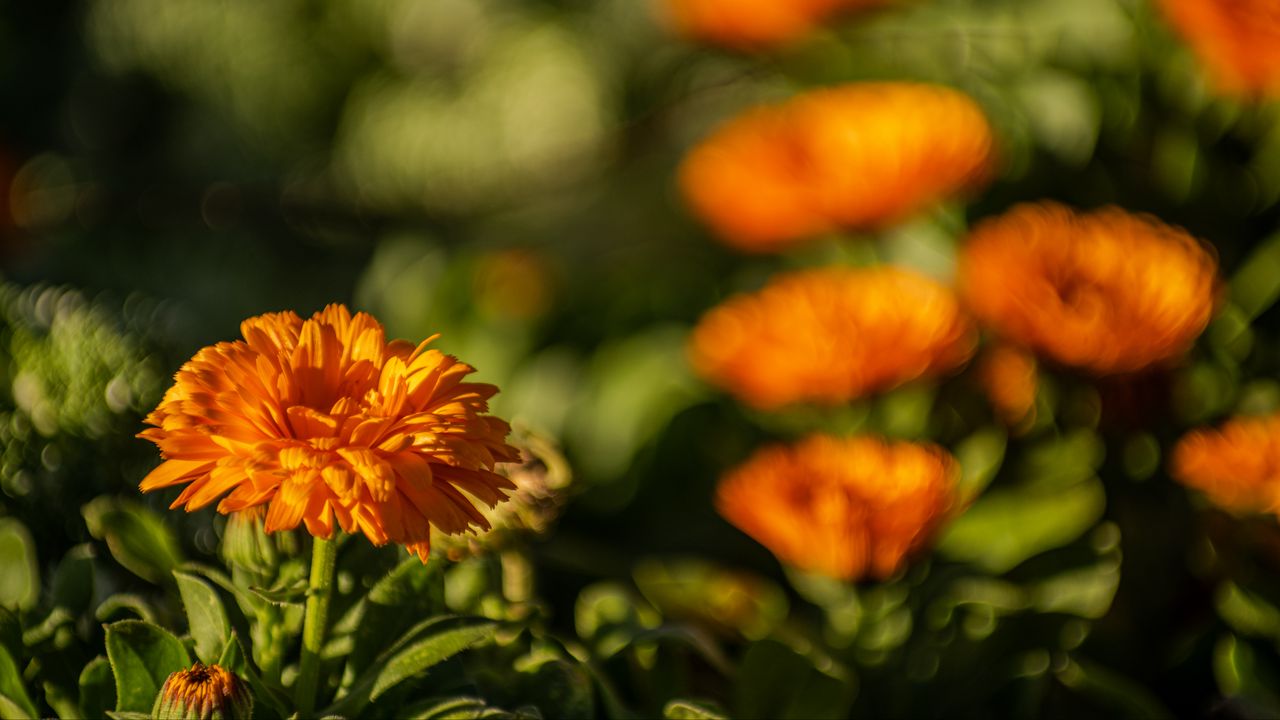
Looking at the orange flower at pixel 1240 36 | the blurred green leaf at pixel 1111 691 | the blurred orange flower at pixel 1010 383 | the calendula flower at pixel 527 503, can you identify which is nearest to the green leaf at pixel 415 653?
the calendula flower at pixel 527 503

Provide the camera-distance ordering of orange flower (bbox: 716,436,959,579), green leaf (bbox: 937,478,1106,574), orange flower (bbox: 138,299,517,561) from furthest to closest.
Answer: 1. green leaf (bbox: 937,478,1106,574)
2. orange flower (bbox: 716,436,959,579)
3. orange flower (bbox: 138,299,517,561)

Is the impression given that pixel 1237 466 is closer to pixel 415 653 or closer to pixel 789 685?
pixel 789 685

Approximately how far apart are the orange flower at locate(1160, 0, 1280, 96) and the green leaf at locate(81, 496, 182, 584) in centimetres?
73

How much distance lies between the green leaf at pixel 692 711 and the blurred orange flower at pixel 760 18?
30.6 inches

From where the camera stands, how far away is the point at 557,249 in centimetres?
151

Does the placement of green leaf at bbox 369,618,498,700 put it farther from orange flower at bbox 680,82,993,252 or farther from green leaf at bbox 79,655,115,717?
orange flower at bbox 680,82,993,252

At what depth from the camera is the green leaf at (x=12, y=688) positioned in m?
0.47

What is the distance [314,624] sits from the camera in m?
0.45

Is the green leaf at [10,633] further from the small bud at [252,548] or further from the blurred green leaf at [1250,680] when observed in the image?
→ the blurred green leaf at [1250,680]

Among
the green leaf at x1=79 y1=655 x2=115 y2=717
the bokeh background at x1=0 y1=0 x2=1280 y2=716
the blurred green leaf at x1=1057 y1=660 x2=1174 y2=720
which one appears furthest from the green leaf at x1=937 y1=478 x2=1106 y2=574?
the green leaf at x1=79 y1=655 x2=115 y2=717

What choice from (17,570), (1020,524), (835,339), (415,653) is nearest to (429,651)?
(415,653)

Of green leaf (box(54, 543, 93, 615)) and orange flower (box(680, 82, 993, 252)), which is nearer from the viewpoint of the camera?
green leaf (box(54, 543, 93, 615))

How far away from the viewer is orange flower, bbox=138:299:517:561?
0.38 m

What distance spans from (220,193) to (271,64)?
19 cm
